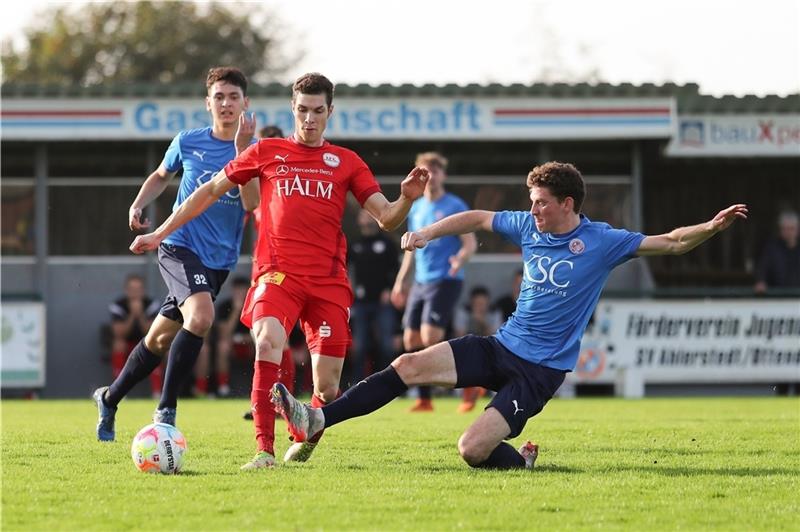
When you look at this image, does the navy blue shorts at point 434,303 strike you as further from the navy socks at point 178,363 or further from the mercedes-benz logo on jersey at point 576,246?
the mercedes-benz logo on jersey at point 576,246

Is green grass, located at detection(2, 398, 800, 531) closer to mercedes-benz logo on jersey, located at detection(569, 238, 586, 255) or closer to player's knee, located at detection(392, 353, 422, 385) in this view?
player's knee, located at detection(392, 353, 422, 385)

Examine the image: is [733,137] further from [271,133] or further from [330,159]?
[330,159]

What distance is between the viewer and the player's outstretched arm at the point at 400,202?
7.82 meters

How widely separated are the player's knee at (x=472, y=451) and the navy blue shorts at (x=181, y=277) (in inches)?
98.1

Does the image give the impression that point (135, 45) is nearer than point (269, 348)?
No

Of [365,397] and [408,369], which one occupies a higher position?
[408,369]

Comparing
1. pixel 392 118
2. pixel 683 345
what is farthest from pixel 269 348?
pixel 392 118

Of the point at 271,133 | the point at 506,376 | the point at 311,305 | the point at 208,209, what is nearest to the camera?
the point at 506,376

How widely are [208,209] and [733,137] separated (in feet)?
41.1

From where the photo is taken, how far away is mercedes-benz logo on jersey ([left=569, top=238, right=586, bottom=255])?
27.0ft

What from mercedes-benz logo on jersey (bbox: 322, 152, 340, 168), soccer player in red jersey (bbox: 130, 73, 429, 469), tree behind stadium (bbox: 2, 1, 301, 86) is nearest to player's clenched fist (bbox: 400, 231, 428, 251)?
soccer player in red jersey (bbox: 130, 73, 429, 469)

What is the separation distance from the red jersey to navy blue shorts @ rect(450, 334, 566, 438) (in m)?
0.99

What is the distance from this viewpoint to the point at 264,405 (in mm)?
7801

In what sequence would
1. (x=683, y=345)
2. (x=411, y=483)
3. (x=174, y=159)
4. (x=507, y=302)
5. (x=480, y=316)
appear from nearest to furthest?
1. (x=411, y=483)
2. (x=174, y=159)
3. (x=683, y=345)
4. (x=480, y=316)
5. (x=507, y=302)
